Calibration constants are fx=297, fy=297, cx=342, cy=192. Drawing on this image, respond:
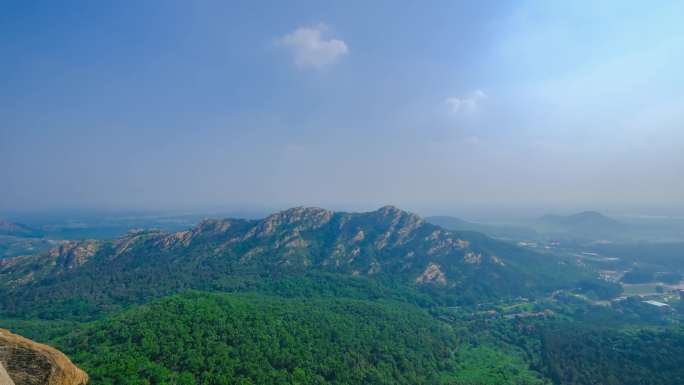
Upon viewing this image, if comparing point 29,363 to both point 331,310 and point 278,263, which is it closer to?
point 331,310

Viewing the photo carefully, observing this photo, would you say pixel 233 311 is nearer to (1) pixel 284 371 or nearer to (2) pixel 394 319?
(1) pixel 284 371

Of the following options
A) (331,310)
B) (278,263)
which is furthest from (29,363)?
(278,263)

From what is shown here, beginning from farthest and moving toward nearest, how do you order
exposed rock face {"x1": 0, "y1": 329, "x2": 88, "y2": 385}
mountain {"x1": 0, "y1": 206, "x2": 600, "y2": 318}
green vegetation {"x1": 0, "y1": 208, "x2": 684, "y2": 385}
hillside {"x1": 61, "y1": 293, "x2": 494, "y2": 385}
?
mountain {"x1": 0, "y1": 206, "x2": 600, "y2": 318}
green vegetation {"x1": 0, "y1": 208, "x2": 684, "y2": 385}
hillside {"x1": 61, "y1": 293, "x2": 494, "y2": 385}
exposed rock face {"x1": 0, "y1": 329, "x2": 88, "y2": 385}

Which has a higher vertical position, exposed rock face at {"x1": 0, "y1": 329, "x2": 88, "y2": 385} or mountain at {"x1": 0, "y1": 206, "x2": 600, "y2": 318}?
exposed rock face at {"x1": 0, "y1": 329, "x2": 88, "y2": 385}

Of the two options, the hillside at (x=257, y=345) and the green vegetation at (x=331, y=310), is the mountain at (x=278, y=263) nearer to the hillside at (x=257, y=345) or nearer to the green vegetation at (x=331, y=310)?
the green vegetation at (x=331, y=310)

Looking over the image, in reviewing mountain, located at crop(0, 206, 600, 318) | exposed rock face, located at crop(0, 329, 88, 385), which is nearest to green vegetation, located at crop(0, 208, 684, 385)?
mountain, located at crop(0, 206, 600, 318)

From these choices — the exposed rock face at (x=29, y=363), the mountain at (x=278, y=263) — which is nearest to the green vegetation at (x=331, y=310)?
the mountain at (x=278, y=263)

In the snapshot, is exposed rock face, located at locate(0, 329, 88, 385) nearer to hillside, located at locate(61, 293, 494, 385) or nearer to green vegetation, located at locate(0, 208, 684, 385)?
hillside, located at locate(61, 293, 494, 385)

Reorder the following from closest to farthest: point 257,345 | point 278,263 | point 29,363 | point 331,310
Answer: point 29,363 < point 257,345 < point 331,310 < point 278,263
